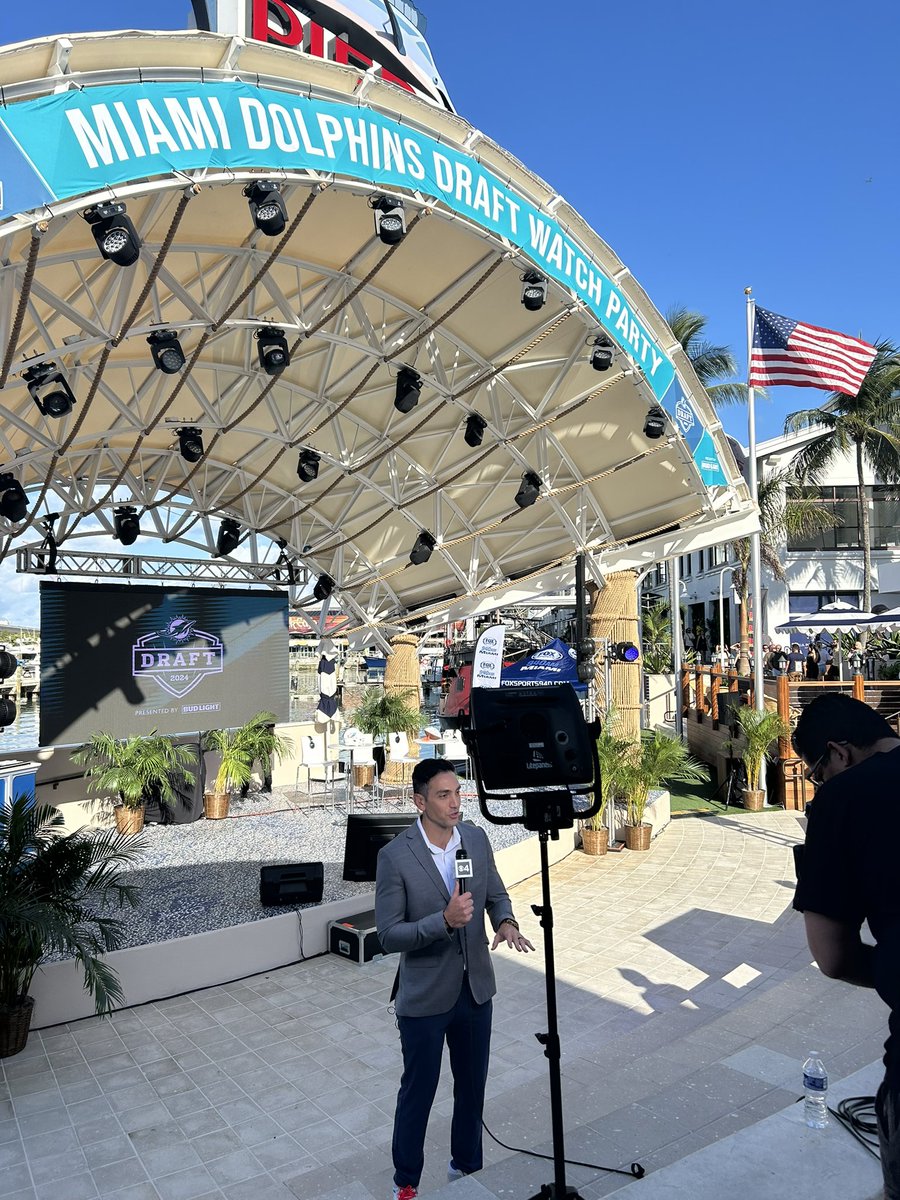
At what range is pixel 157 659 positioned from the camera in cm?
1462

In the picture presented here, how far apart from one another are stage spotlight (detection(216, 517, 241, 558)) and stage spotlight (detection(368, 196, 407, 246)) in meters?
9.62

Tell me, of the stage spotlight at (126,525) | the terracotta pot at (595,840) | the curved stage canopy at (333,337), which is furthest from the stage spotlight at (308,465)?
the terracotta pot at (595,840)

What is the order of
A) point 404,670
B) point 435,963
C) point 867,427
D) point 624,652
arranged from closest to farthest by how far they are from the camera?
1. point 435,963
2. point 624,652
3. point 404,670
4. point 867,427

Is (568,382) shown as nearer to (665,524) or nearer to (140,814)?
(665,524)

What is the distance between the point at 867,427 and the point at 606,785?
76.2 ft

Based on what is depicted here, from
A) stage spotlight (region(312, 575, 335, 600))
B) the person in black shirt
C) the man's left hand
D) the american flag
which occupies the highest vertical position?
the american flag

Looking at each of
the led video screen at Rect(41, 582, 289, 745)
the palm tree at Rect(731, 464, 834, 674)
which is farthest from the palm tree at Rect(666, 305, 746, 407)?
the led video screen at Rect(41, 582, 289, 745)

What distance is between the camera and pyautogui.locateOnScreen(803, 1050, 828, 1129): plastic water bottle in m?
2.68

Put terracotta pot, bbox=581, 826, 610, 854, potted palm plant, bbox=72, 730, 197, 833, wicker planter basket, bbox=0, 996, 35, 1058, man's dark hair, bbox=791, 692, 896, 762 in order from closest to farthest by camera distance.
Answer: man's dark hair, bbox=791, 692, 896, 762 → wicker planter basket, bbox=0, 996, 35, 1058 → terracotta pot, bbox=581, 826, 610, 854 → potted palm plant, bbox=72, 730, 197, 833

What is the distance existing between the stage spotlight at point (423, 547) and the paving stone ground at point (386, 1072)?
800 centimetres

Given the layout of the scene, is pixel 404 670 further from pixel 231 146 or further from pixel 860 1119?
pixel 860 1119

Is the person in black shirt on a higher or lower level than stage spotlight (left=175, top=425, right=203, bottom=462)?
lower

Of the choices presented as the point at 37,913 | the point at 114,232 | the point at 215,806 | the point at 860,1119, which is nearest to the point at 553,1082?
the point at 860,1119

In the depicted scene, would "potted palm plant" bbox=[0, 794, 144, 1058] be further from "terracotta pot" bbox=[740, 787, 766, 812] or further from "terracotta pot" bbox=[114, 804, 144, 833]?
"terracotta pot" bbox=[740, 787, 766, 812]
